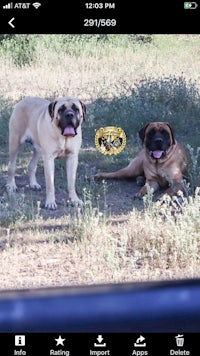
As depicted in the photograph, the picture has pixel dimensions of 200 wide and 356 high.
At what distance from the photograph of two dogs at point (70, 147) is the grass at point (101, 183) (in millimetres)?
137

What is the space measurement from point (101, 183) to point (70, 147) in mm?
898

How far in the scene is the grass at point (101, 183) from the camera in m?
4.88

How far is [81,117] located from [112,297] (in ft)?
21.3

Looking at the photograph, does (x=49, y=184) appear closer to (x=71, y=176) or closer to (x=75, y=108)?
(x=71, y=176)

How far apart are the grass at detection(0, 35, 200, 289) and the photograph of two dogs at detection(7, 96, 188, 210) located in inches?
5.4

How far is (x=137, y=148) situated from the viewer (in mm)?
8875

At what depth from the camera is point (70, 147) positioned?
701 centimetres
